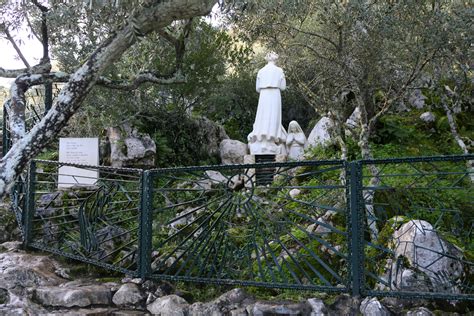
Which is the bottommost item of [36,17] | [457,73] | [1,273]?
[1,273]

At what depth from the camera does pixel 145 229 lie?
4.49m

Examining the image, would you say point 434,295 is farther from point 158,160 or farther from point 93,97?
point 93,97

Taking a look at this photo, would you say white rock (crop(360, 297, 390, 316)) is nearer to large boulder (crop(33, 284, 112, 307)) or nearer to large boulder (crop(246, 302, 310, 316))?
large boulder (crop(246, 302, 310, 316))

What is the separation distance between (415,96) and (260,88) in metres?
3.52

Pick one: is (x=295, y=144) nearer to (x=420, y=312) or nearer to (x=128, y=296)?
(x=128, y=296)

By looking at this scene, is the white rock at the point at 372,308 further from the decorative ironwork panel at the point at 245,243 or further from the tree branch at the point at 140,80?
the tree branch at the point at 140,80

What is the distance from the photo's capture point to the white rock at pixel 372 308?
11.2 ft

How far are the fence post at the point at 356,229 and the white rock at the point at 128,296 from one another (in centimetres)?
195

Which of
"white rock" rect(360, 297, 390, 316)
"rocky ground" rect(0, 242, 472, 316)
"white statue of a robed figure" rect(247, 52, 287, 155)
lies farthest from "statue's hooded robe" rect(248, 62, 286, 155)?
"white rock" rect(360, 297, 390, 316)

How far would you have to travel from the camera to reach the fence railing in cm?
368

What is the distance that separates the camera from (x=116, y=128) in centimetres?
997

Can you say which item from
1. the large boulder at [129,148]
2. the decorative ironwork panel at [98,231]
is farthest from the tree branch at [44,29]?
the large boulder at [129,148]

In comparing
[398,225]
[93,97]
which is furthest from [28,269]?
[93,97]

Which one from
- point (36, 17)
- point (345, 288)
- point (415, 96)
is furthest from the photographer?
point (415, 96)
